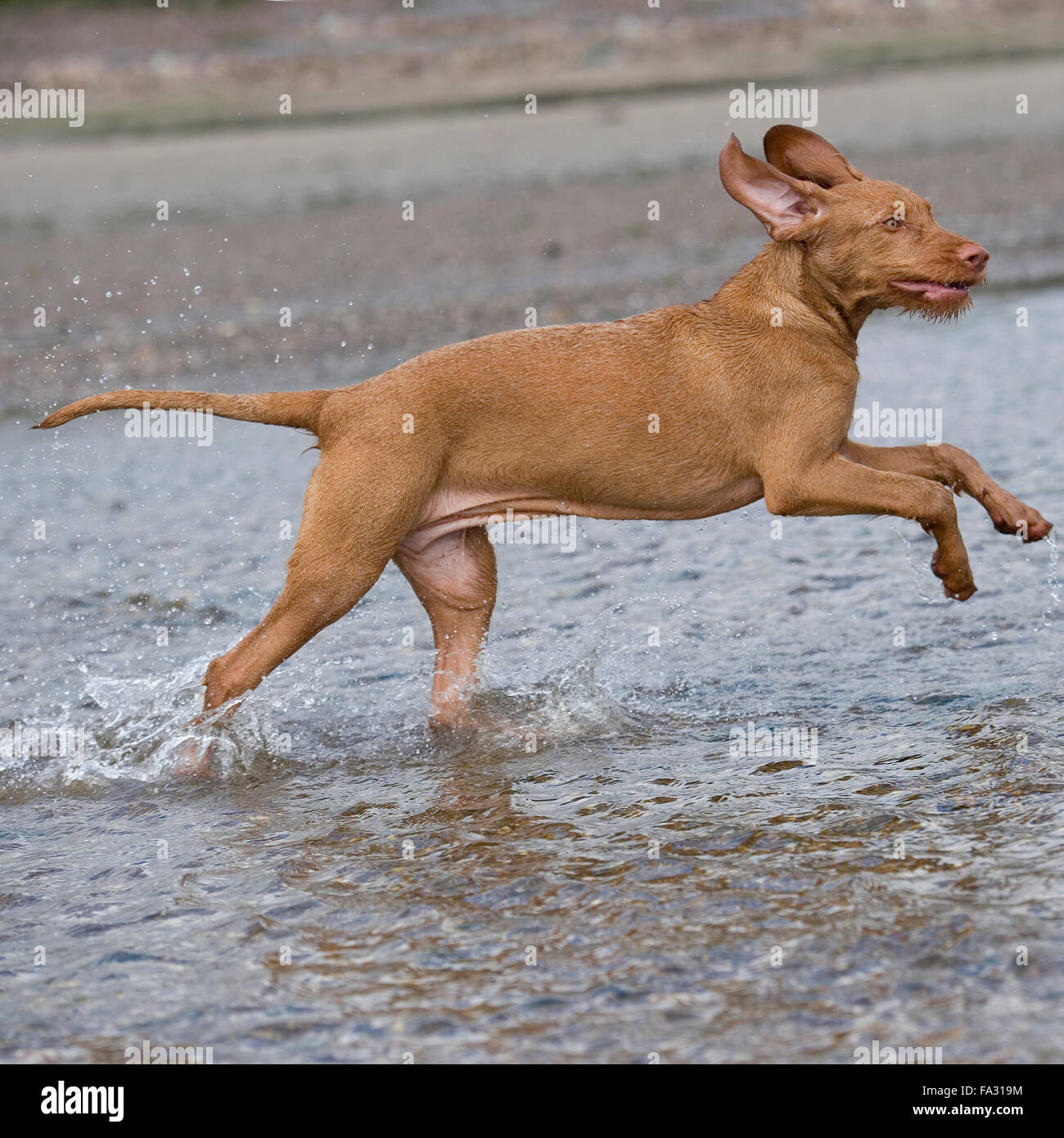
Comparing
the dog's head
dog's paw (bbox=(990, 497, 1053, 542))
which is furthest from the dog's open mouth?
dog's paw (bbox=(990, 497, 1053, 542))

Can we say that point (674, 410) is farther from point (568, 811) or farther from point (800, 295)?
point (568, 811)

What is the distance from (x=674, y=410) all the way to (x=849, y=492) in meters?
0.66

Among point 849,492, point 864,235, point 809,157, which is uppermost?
point 809,157

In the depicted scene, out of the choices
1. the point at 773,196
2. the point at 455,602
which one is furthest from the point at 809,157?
the point at 455,602

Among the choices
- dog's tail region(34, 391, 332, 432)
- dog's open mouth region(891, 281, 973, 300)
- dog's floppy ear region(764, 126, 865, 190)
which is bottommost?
dog's tail region(34, 391, 332, 432)

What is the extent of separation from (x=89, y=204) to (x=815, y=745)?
1521 cm

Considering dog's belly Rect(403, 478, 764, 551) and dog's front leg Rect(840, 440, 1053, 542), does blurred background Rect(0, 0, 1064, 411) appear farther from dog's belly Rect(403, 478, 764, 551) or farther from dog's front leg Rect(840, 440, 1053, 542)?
dog's front leg Rect(840, 440, 1053, 542)

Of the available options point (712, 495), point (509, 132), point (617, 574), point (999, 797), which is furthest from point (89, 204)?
point (999, 797)

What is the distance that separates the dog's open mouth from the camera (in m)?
5.67

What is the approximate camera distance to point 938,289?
18.6 ft

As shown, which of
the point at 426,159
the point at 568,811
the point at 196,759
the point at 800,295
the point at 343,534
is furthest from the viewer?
the point at 426,159

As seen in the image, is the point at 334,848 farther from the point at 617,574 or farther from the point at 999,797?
the point at 617,574

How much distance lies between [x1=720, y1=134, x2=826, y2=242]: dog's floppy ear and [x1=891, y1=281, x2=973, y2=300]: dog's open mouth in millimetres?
401

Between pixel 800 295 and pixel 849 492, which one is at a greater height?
pixel 800 295
